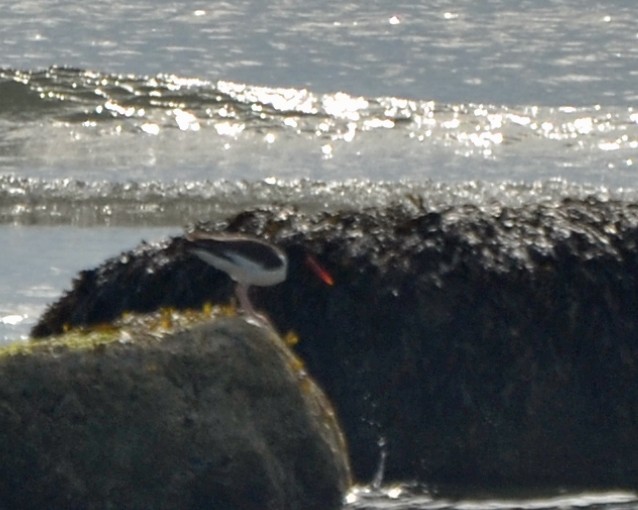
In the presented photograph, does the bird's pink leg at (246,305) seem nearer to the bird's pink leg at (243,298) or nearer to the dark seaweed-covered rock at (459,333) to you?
the bird's pink leg at (243,298)

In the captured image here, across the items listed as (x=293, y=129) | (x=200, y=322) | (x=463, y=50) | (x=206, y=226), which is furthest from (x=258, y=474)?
(x=463, y=50)

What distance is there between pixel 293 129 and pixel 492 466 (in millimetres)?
9488

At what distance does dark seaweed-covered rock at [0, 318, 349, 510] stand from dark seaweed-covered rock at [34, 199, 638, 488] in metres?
0.95

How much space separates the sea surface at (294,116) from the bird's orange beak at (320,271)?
2.78ft

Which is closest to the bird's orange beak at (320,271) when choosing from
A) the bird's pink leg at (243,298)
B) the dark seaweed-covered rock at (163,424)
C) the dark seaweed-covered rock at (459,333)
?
the dark seaweed-covered rock at (459,333)

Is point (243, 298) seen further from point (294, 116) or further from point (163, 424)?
point (294, 116)

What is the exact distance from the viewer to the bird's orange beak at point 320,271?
6898mm

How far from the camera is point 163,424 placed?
575 cm

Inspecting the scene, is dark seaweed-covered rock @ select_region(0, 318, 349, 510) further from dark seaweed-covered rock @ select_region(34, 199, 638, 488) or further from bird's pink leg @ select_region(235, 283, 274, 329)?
dark seaweed-covered rock @ select_region(34, 199, 638, 488)

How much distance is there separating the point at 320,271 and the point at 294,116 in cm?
982

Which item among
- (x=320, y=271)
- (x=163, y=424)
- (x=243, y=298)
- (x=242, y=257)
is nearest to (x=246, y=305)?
(x=243, y=298)

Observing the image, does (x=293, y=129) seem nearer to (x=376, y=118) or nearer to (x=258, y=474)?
(x=376, y=118)

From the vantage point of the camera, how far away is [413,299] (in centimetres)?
709

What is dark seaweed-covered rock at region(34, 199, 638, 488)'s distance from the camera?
699 centimetres
